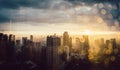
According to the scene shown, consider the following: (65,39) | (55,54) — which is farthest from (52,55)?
(65,39)

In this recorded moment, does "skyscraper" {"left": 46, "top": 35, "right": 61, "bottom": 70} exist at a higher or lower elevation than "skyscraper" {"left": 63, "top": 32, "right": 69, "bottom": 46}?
lower

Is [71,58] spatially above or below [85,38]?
below

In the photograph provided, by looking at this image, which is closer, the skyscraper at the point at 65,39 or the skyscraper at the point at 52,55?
the skyscraper at the point at 52,55

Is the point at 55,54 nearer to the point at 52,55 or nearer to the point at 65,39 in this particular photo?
the point at 52,55

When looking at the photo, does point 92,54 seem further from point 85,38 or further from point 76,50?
point 85,38

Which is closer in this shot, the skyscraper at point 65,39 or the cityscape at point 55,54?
the cityscape at point 55,54

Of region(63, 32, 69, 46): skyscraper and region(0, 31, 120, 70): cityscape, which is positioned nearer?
region(0, 31, 120, 70): cityscape

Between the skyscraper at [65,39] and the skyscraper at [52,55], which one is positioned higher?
the skyscraper at [65,39]

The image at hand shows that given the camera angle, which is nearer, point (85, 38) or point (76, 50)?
point (76, 50)

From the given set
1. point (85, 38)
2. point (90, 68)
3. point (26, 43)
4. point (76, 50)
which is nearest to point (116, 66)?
point (90, 68)
